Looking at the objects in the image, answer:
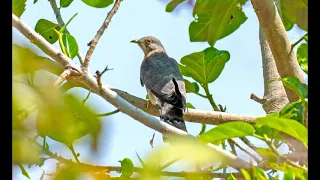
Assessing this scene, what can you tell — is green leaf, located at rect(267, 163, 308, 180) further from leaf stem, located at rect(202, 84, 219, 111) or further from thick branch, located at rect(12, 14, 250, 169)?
leaf stem, located at rect(202, 84, 219, 111)

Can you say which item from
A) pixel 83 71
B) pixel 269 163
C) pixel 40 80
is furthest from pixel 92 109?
pixel 83 71

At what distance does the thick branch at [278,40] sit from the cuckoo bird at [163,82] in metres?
0.36

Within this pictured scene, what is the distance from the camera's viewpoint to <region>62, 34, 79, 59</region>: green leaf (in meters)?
0.78

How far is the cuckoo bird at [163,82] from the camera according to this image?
1795mm

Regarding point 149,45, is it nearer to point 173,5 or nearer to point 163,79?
point 163,79

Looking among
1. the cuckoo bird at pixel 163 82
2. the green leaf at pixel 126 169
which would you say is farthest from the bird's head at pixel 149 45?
the green leaf at pixel 126 169

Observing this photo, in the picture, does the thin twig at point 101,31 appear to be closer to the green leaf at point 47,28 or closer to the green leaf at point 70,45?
the green leaf at point 70,45

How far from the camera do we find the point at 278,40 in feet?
4.25

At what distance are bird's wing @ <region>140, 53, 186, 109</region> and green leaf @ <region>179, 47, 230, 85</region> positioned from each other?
1.46 ft

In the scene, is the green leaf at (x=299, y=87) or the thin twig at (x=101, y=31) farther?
the thin twig at (x=101, y=31)
